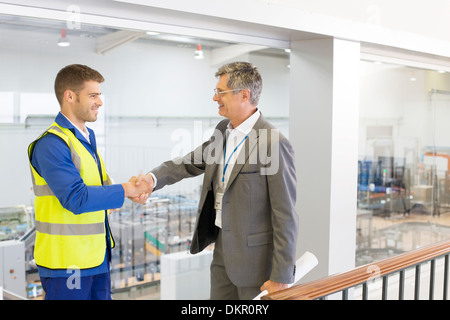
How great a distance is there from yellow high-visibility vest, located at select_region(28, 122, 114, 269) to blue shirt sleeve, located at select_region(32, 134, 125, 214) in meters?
Answer: 0.05

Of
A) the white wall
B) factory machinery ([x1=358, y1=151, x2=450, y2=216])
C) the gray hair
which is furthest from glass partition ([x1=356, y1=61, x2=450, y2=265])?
the gray hair

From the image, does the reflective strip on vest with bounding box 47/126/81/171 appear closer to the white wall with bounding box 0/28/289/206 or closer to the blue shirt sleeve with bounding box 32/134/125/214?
the blue shirt sleeve with bounding box 32/134/125/214

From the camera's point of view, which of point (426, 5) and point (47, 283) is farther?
point (426, 5)

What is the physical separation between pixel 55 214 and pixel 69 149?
0.95 ft

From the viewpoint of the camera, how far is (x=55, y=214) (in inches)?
80.6

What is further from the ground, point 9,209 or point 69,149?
point 69,149

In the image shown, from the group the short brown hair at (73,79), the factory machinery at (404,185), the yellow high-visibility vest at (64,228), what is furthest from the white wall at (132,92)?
the factory machinery at (404,185)

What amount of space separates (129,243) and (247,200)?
1.79 meters

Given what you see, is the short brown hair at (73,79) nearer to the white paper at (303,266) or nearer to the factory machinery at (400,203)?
the white paper at (303,266)

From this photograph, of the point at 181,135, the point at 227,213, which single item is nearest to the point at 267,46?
the point at 181,135

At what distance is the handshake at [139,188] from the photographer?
2.34 m
